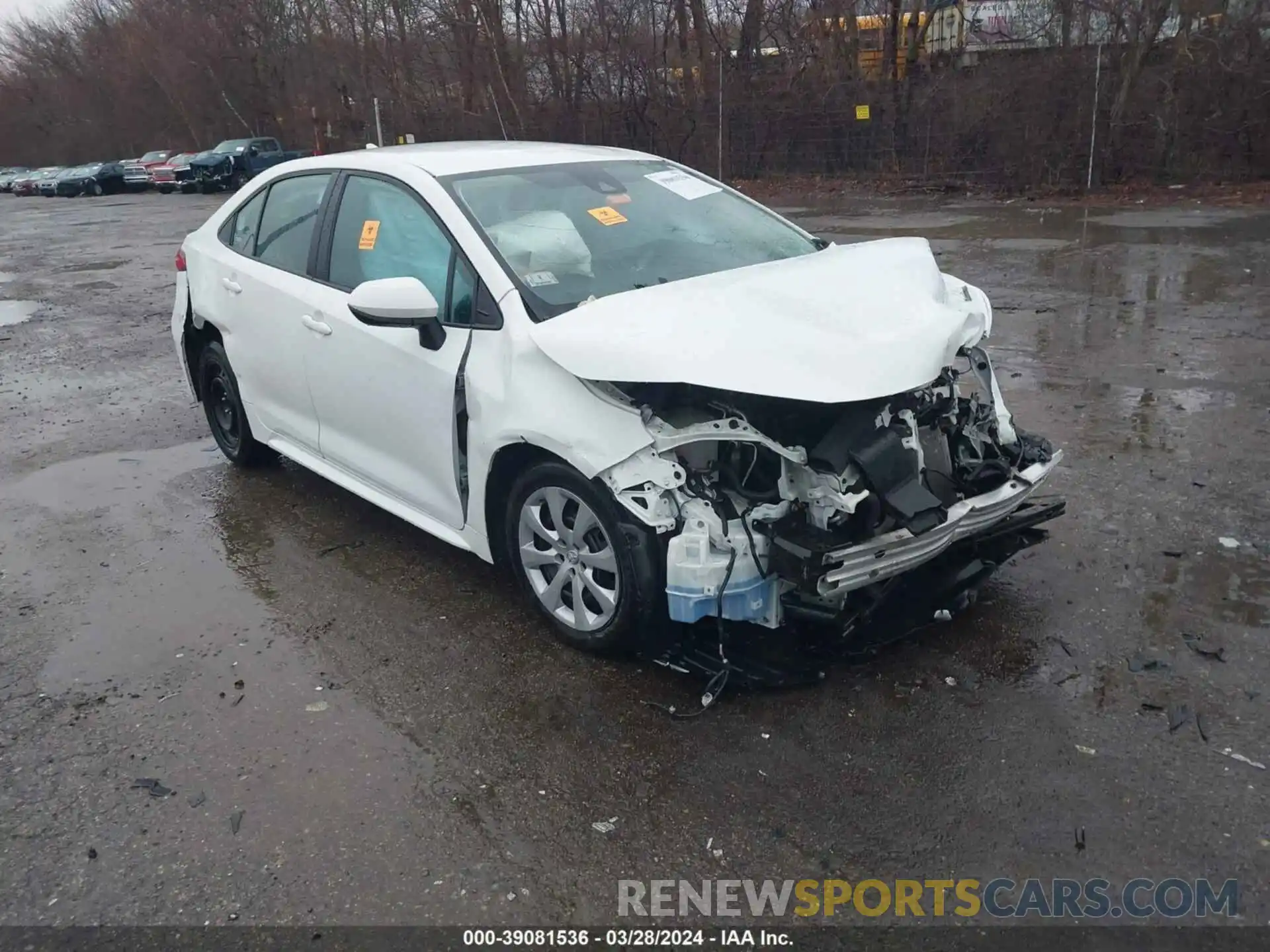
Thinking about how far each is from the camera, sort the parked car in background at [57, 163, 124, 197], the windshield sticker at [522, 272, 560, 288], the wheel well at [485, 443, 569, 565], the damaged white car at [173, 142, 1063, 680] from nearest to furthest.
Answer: the damaged white car at [173, 142, 1063, 680], the wheel well at [485, 443, 569, 565], the windshield sticker at [522, 272, 560, 288], the parked car in background at [57, 163, 124, 197]

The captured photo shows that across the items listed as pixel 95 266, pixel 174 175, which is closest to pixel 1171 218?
pixel 95 266

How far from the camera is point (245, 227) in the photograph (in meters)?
5.42

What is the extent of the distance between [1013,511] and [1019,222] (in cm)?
1307

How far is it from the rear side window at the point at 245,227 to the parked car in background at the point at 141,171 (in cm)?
3736

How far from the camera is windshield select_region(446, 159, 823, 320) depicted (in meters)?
3.94

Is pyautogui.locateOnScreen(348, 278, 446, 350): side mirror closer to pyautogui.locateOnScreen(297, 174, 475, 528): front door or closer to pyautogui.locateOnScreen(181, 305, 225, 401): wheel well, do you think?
pyautogui.locateOnScreen(297, 174, 475, 528): front door

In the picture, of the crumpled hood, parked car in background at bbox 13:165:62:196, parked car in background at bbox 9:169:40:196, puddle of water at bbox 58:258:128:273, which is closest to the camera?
the crumpled hood

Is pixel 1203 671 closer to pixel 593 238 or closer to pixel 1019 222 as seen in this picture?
pixel 593 238

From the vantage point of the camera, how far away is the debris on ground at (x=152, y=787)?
3.18 meters

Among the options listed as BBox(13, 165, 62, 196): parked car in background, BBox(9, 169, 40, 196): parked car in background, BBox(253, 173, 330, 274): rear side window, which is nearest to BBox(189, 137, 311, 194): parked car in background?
BBox(13, 165, 62, 196): parked car in background

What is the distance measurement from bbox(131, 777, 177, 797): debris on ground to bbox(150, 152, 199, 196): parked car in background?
3680 centimetres

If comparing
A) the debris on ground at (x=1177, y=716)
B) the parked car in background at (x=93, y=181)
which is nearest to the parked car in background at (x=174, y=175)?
the parked car in background at (x=93, y=181)

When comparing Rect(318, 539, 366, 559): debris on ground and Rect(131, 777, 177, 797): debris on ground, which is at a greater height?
Rect(318, 539, 366, 559): debris on ground

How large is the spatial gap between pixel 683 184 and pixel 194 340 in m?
3.08
